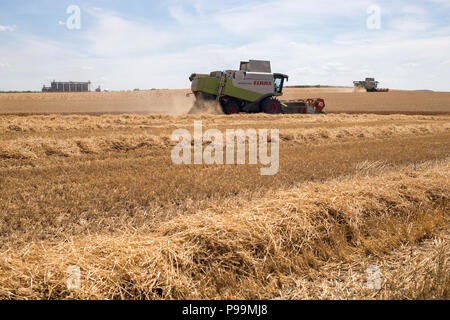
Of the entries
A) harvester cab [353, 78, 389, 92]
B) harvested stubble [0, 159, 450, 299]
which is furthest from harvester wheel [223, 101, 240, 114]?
harvester cab [353, 78, 389, 92]

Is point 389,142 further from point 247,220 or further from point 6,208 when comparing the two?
point 6,208

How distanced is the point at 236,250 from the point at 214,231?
A: 0.33 m

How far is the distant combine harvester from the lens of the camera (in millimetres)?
75000

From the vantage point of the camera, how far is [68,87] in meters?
77.4

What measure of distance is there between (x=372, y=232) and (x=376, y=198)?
93cm

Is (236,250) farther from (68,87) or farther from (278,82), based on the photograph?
(68,87)

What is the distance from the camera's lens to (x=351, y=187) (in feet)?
17.9

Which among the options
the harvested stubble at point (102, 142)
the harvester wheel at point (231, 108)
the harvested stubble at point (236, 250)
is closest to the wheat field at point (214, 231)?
the harvested stubble at point (236, 250)

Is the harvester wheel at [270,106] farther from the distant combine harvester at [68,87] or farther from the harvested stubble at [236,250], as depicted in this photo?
the distant combine harvester at [68,87]

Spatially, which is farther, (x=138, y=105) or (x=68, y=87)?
(x=68, y=87)

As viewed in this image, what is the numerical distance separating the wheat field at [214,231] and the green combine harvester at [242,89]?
14128 millimetres

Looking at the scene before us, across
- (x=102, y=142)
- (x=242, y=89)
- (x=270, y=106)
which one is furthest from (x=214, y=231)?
(x=270, y=106)
